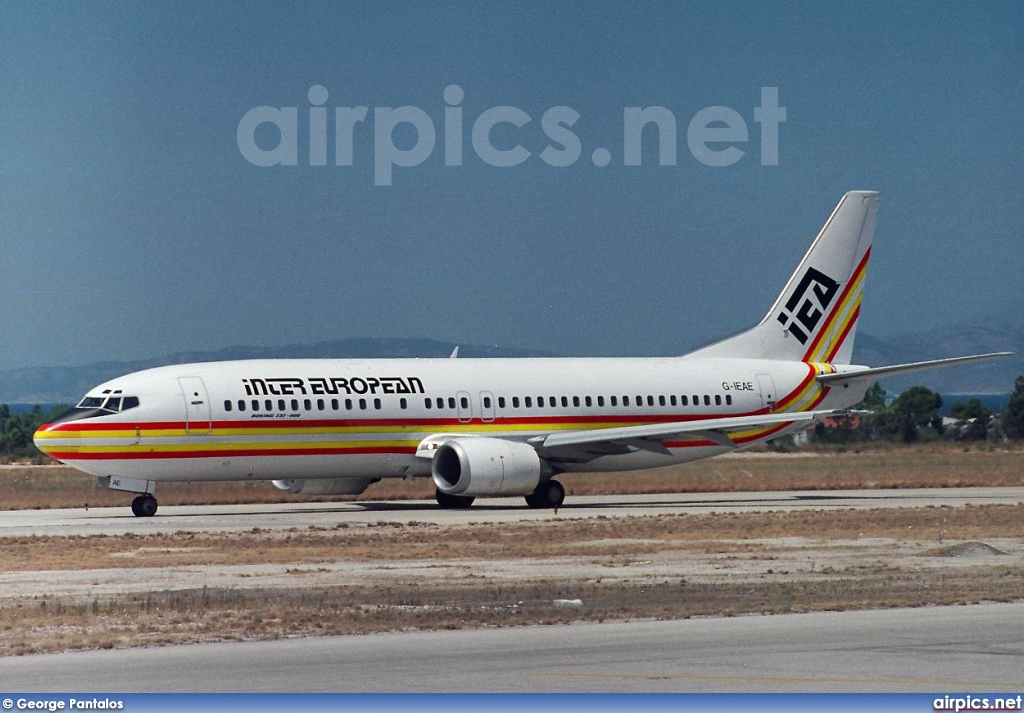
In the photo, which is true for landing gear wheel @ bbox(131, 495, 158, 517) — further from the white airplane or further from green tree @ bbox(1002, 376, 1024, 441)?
green tree @ bbox(1002, 376, 1024, 441)

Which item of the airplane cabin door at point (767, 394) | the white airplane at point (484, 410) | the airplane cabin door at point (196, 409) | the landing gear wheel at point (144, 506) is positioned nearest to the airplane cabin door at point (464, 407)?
the white airplane at point (484, 410)

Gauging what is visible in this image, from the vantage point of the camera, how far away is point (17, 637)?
17828 mm

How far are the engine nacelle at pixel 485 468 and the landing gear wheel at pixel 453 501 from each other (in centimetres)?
64

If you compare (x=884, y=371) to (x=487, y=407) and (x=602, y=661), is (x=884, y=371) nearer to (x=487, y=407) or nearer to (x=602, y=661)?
(x=487, y=407)

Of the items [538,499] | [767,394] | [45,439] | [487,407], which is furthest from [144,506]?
[767,394]

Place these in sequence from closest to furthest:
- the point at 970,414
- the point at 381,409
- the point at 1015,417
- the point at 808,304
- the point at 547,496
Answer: the point at 381,409
the point at 547,496
the point at 808,304
the point at 1015,417
the point at 970,414

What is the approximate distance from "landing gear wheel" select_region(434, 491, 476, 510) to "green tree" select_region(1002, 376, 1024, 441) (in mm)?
34239

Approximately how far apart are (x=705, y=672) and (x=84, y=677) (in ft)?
17.3

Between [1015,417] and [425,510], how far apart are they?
51.9m

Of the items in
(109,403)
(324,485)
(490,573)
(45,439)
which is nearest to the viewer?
(490,573)

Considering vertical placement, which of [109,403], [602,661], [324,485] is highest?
Result: [109,403]

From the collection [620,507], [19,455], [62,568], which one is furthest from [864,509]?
[19,455]

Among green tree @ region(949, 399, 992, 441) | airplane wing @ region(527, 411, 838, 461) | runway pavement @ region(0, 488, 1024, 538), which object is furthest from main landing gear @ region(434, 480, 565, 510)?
green tree @ region(949, 399, 992, 441)

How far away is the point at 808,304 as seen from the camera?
5162 cm
